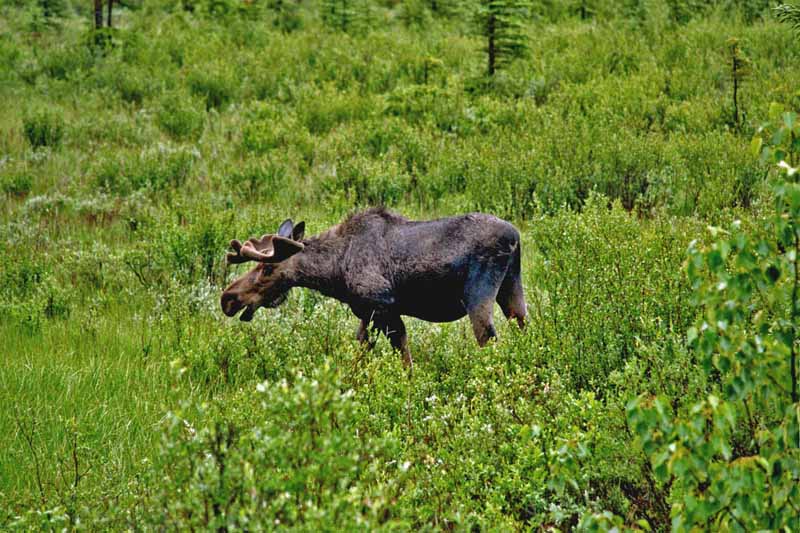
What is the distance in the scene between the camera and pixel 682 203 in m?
9.88

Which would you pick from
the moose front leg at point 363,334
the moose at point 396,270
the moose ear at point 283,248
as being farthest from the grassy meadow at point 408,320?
the moose ear at point 283,248

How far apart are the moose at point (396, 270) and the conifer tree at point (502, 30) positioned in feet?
28.9

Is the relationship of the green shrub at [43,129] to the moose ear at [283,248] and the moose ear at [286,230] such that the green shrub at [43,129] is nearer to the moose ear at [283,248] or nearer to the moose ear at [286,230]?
the moose ear at [286,230]

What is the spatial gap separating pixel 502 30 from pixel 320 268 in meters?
9.69

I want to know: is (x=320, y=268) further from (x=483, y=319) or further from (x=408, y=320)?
(x=408, y=320)

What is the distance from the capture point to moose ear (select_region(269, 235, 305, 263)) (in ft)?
19.9

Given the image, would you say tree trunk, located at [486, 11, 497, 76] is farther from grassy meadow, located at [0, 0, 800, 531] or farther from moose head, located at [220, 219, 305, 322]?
moose head, located at [220, 219, 305, 322]

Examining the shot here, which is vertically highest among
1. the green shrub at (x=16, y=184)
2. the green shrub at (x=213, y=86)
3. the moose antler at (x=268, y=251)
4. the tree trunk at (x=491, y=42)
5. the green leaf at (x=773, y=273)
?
the green leaf at (x=773, y=273)

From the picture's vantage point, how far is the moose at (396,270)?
5863mm

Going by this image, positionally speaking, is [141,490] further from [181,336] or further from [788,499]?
[788,499]

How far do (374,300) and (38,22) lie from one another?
1783 centimetres

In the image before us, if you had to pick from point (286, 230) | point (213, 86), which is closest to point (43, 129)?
point (213, 86)

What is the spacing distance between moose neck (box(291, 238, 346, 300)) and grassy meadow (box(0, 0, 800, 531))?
0.40 metres

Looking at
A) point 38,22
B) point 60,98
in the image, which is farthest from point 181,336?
point 38,22
